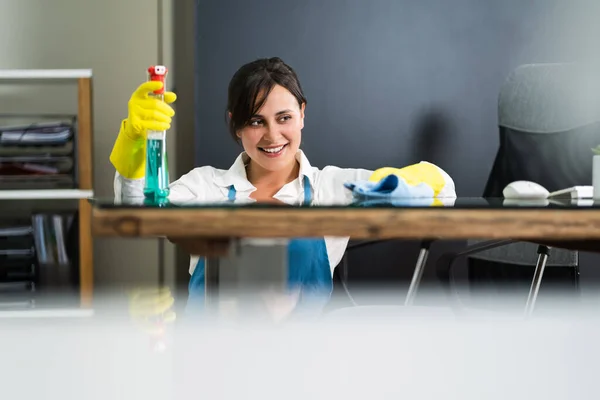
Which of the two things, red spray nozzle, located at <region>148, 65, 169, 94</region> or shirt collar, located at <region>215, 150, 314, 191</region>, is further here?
shirt collar, located at <region>215, 150, 314, 191</region>

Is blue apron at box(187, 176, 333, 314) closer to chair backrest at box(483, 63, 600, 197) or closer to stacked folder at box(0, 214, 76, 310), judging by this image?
chair backrest at box(483, 63, 600, 197)

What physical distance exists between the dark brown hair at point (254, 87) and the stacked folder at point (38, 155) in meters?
0.88

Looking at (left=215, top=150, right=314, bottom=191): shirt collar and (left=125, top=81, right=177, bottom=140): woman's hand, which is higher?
(left=125, top=81, right=177, bottom=140): woman's hand

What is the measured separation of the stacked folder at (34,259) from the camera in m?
2.70

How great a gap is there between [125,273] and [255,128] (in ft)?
4.66

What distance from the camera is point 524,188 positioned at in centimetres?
126

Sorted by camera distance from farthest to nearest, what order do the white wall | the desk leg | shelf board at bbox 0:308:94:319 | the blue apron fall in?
the white wall < shelf board at bbox 0:308:94:319 < the blue apron < the desk leg

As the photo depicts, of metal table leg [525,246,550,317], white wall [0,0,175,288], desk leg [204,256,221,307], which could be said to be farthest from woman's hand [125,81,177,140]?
white wall [0,0,175,288]

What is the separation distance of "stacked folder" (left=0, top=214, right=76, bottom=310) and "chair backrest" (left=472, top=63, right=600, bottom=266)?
156 centimetres

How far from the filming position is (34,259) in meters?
2.76

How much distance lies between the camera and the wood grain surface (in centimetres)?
82

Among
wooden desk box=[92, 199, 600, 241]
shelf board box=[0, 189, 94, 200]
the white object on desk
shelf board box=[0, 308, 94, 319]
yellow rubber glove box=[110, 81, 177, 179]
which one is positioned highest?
yellow rubber glove box=[110, 81, 177, 179]

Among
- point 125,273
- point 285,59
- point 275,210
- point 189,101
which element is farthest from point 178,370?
point 125,273

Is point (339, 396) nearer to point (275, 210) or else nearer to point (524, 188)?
point (275, 210)
